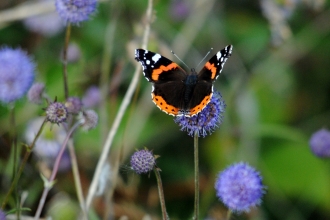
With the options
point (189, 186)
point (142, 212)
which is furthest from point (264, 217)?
point (142, 212)

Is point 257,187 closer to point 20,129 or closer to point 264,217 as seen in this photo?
point 264,217

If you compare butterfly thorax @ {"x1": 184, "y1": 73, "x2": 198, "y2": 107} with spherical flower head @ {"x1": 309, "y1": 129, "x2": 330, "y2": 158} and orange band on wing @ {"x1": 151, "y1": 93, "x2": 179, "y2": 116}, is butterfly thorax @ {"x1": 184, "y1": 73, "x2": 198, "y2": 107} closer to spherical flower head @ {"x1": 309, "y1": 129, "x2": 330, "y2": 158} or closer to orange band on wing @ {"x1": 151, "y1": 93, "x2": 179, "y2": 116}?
orange band on wing @ {"x1": 151, "y1": 93, "x2": 179, "y2": 116}

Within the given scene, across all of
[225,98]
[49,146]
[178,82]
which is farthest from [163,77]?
[225,98]

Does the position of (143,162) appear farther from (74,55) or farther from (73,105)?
(74,55)

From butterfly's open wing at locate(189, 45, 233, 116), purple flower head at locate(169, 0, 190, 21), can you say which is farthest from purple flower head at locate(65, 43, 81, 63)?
purple flower head at locate(169, 0, 190, 21)

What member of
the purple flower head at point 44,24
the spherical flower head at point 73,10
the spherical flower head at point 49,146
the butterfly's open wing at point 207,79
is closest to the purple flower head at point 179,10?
the purple flower head at point 44,24

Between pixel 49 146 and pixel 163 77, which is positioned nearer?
pixel 163 77
